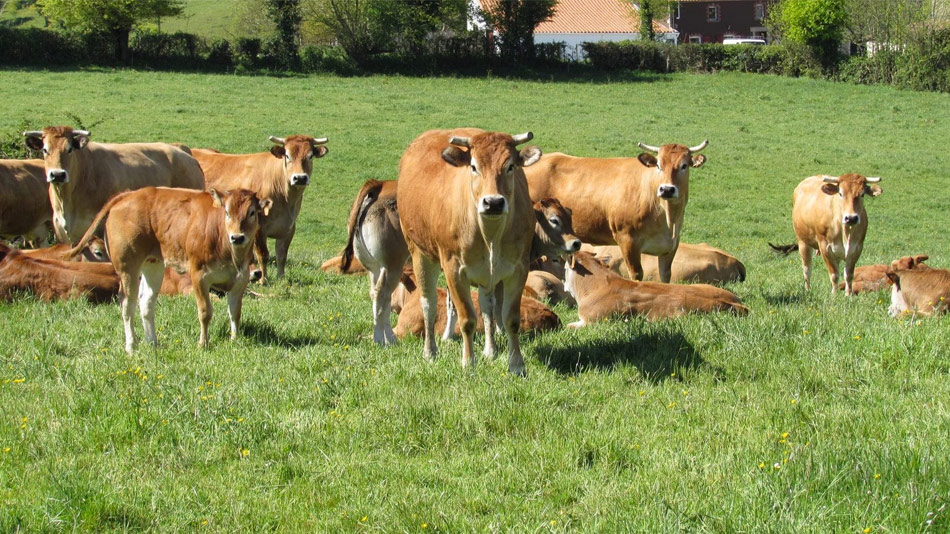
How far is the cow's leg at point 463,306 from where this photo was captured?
8.02 meters

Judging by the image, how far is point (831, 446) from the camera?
5.27 meters

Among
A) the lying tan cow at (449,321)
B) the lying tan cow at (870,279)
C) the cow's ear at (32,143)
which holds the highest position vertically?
the cow's ear at (32,143)

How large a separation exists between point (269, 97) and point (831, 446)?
36.5 meters

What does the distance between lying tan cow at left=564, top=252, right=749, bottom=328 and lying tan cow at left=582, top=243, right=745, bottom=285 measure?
11.0 ft

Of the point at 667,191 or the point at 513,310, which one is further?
the point at 667,191

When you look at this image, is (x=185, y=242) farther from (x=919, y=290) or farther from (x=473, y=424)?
(x=919, y=290)

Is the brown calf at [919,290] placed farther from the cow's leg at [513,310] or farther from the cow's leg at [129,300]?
the cow's leg at [129,300]

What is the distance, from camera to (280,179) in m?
15.1

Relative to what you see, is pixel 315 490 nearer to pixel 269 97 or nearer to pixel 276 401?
pixel 276 401

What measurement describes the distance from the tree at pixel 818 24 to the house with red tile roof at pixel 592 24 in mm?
16911

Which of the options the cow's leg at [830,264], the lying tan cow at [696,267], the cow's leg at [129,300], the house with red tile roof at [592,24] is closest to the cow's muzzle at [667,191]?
the lying tan cow at [696,267]

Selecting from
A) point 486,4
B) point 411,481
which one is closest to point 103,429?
point 411,481

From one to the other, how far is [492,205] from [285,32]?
1703 inches

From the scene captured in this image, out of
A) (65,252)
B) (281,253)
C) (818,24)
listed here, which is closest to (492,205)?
(65,252)
